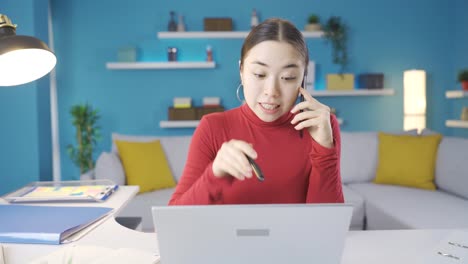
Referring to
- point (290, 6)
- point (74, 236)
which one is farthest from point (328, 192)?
point (290, 6)

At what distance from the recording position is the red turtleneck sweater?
1136mm

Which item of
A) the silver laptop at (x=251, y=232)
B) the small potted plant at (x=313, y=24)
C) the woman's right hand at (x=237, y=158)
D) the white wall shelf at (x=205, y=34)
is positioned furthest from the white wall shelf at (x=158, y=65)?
the silver laptop at (x=251, y=232)

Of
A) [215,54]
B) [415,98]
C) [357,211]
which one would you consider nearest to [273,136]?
[357,211]

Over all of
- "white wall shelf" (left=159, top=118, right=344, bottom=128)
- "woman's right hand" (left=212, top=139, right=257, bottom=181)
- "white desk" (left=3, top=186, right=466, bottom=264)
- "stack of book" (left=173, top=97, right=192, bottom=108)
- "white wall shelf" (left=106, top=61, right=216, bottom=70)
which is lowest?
"white desk" (left=3, top=186, right=466, bottom=264)

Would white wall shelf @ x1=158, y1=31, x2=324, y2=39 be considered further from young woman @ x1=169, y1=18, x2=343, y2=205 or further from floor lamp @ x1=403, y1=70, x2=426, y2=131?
young woman @ x1=169, y1=18, x2=343, y2=205

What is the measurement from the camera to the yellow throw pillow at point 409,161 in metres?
3.06

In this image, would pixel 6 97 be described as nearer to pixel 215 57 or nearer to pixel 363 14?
pixel 215 57

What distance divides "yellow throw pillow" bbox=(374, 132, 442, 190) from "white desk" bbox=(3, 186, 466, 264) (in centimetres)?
200

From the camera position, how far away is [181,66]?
4234 mm

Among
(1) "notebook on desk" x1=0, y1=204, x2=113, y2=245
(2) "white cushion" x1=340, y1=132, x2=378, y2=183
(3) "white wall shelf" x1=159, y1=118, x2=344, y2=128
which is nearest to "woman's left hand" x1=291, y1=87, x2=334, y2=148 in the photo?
(1) "notebook on desk" x1=0, y1=204, x2=113, y2=245

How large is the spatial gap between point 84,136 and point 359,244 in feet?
11.5

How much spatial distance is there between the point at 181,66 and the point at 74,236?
3.21 metres

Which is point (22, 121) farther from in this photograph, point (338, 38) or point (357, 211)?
point (338, 38)

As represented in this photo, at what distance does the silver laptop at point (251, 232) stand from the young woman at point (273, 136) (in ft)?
0.66
